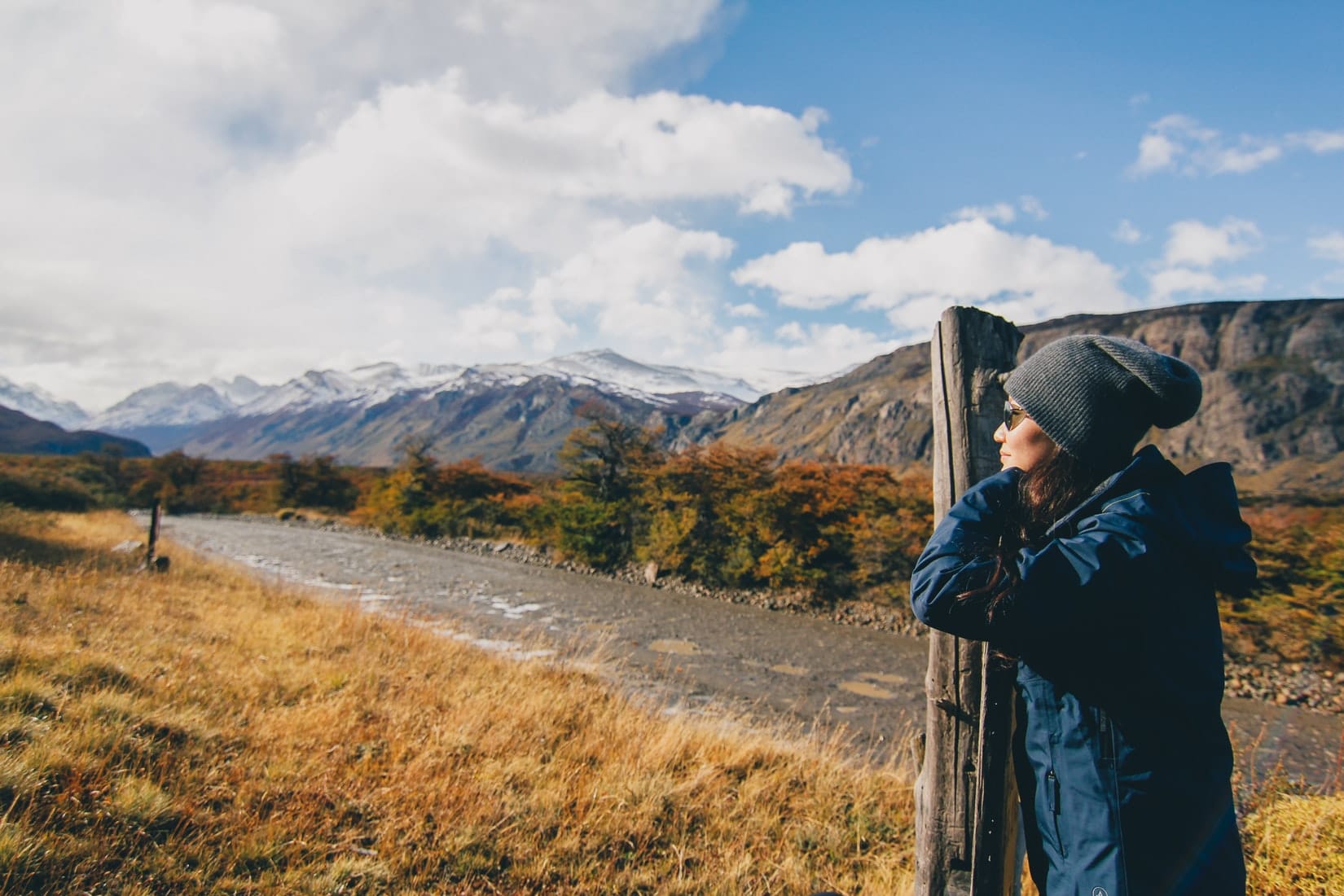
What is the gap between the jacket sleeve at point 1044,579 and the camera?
1.41 meters

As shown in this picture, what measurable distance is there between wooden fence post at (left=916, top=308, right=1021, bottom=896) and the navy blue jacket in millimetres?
693

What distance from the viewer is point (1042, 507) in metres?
1.68

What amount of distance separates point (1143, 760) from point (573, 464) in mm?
21065

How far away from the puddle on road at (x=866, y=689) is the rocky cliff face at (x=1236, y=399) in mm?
43114

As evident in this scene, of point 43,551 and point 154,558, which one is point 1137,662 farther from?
point 43,551

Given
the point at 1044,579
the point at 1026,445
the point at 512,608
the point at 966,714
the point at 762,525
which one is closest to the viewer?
the point at 1044,579

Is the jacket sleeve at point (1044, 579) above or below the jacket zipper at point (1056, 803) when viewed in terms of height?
above

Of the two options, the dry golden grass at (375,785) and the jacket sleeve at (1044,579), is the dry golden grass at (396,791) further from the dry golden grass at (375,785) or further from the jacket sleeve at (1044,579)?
the jacket sleeve at (1044,579)

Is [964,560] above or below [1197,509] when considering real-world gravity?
below

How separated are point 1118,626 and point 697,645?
11215 mm

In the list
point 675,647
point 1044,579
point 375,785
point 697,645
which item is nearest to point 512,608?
point 675,647

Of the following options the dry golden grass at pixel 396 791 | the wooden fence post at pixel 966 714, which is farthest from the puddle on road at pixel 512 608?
the wooden fence post at pixel 966 714

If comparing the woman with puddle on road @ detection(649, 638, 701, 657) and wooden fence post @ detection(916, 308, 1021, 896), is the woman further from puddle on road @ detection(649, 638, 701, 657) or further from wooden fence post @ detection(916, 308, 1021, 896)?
puddle on road @ detection(649, 638, 701, 657)

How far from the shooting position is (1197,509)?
4.85 feet
